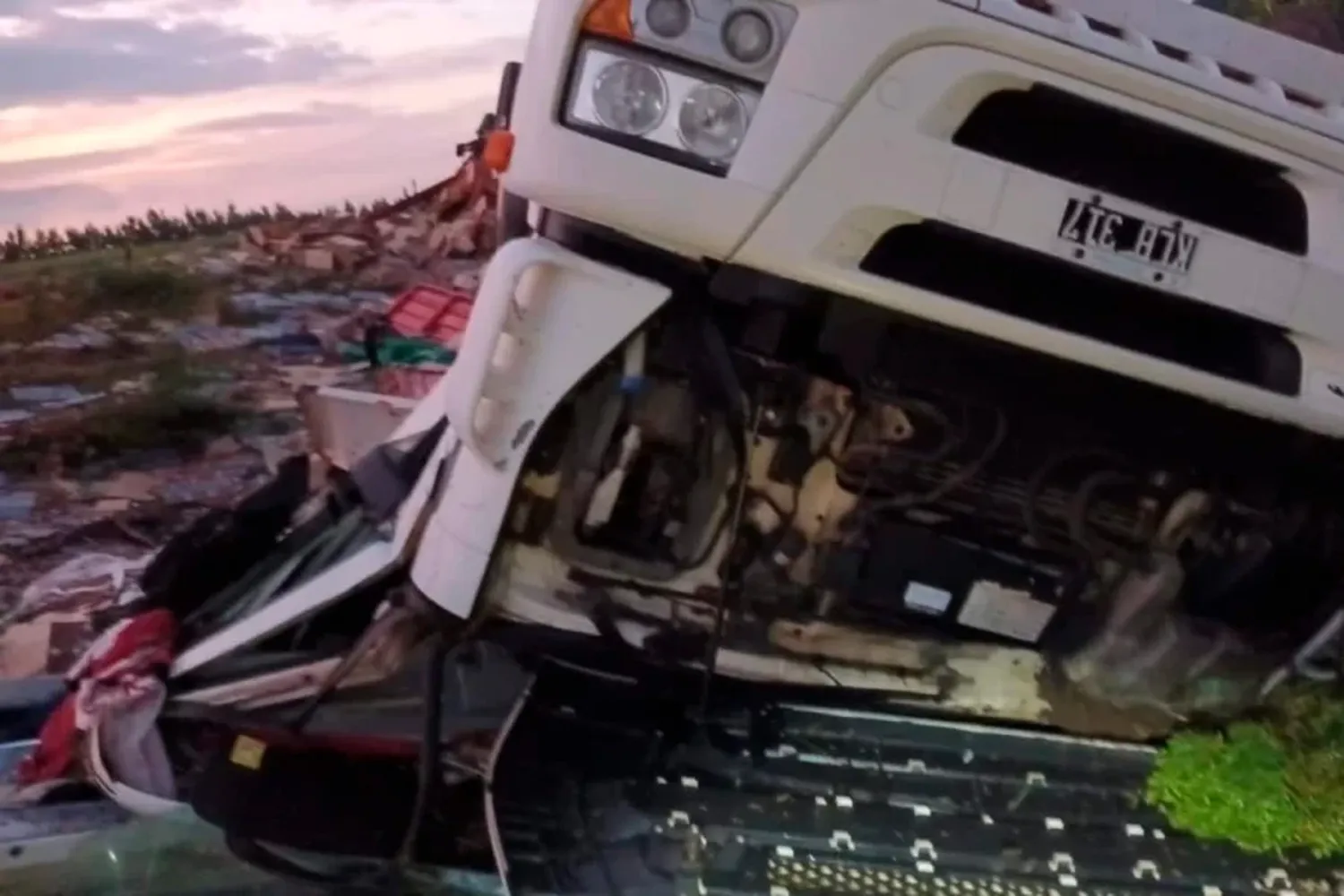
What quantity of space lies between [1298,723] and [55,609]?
111 inches

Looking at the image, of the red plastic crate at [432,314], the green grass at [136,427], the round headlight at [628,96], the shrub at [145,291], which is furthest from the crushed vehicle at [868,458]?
the shrub at [145,291]

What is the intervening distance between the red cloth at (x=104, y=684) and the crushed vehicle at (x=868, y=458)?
0.06m

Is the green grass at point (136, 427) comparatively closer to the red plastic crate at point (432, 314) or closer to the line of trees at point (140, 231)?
the line of trees at point (140, 231)

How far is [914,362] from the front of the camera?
1.98m

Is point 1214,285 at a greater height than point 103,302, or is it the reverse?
point 1214,285

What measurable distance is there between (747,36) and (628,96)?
16 cm

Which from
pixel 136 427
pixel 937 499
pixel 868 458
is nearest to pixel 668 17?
pixel 868 458

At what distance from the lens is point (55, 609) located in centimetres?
352

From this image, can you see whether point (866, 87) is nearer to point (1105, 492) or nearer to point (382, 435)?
point (1105, 492)

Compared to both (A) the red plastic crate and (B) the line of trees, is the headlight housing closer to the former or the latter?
(A) the red plastic crate

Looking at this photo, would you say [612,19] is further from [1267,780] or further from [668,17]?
[1267,780]

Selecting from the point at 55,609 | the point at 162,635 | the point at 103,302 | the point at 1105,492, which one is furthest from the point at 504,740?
the point at 103,302

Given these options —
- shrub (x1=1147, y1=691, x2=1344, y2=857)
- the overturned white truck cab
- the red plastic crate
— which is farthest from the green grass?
shrub (x1=1147, y1=691, x2=1344, y2=857)

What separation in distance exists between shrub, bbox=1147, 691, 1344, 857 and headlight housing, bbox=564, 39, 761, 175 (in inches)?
47.7
